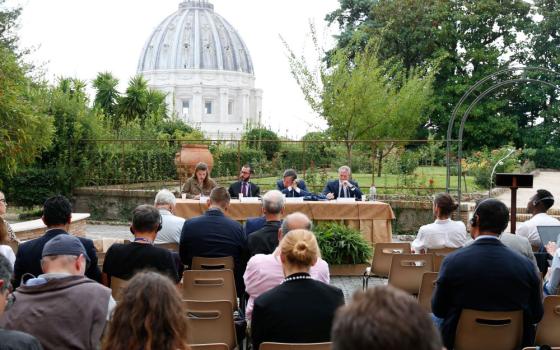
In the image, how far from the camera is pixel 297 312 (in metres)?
3.99

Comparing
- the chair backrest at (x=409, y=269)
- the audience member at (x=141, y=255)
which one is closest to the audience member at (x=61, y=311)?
the audience member at (x=141, y=255)

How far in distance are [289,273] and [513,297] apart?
1417mm

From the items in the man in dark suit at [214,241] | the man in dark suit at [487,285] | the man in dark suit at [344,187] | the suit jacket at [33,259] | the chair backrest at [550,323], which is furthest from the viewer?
the man in dark suit at [344,187]

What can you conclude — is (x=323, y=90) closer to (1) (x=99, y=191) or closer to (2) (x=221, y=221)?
(1) (x=99, y=191)

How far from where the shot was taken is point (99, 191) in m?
18.3

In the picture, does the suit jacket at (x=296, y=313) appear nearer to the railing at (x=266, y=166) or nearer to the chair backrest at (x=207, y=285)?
the chair backrest at (x=207, y=285)

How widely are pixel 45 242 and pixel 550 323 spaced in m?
3.72

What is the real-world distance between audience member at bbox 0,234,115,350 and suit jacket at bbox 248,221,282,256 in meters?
2.90

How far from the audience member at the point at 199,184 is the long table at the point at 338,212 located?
50cm

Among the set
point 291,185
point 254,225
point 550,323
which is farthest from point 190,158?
point 550,323

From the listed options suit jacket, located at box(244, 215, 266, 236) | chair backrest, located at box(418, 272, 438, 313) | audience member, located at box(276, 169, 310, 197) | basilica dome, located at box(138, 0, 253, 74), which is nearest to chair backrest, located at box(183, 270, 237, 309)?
chair backrest, located at box(418, 272, 438, 313)

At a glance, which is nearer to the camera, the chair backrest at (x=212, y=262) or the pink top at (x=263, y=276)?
the pink top at (x=263, y=276)

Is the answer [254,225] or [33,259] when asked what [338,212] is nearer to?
[254,225]

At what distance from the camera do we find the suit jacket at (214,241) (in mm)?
6750
